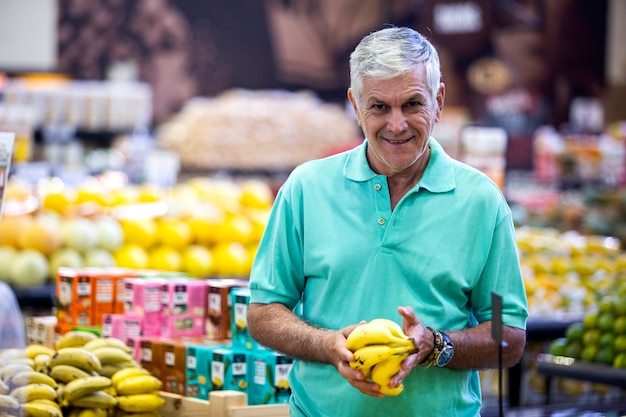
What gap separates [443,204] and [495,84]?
39.7 feet

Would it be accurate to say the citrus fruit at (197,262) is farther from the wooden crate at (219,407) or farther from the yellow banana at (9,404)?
the yellow banana at (9,404)

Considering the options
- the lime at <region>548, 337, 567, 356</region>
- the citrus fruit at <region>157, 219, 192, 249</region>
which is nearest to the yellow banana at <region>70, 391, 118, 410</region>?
the lime at <region>548, 337, 567, 356</region>

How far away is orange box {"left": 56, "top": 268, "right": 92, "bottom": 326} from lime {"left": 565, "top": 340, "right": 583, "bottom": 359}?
7.53ft

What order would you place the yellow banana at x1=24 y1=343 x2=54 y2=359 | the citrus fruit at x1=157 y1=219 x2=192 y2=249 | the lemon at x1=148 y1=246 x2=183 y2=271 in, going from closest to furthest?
the yellow banana at x1=24 y1=343 x2=54 y2=359 → the lemon at x1=148 y1=246 x2=183 y2=271 → the citrus fruit at x1=157 y1=219 x2=192 y2=249

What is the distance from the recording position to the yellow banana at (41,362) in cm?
310

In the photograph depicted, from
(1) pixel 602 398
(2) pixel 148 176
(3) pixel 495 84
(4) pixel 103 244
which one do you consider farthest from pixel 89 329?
(3) pixel 495 84

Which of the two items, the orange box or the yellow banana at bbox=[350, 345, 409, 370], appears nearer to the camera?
the yellow banana at bbox=[350, 345, 409, 370]

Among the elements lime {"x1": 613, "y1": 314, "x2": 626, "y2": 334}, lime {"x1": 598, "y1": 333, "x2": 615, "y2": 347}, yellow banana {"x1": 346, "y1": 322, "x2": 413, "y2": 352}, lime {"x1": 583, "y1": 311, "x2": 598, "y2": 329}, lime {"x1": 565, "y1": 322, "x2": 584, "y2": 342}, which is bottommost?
lime {"x1": 565, "y1": 322, "x2": 584, "y2": 342}

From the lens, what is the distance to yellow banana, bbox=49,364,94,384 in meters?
3.02

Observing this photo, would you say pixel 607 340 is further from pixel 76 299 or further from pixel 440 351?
pixel 440 351

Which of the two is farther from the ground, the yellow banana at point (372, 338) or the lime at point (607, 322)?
the yellow banana at point (372, 338)

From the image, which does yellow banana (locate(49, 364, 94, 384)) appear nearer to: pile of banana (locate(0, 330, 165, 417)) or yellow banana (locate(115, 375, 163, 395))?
pile of banana (locate(0, 330, 165, 417))

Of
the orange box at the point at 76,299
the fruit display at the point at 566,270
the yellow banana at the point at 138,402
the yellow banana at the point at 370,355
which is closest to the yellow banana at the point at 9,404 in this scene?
the yellow banana at the point at 138,402

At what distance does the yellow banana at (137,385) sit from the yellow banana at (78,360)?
0.33 feet
